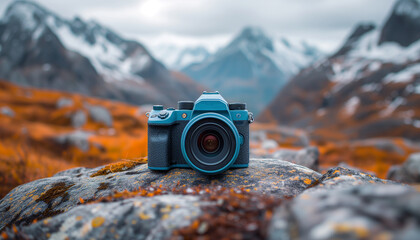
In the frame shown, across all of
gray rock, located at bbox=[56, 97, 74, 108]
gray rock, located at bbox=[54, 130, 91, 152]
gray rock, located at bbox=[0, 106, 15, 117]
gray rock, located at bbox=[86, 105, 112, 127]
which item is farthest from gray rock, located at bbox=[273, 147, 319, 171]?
gray rock, located at bbox=[56, 97, 74, 108]

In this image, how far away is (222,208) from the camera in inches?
103

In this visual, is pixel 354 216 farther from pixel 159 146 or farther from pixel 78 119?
pixel 78 119

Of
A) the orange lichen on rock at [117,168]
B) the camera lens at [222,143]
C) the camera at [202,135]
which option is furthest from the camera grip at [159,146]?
the orange lichen on rock at [117,168]

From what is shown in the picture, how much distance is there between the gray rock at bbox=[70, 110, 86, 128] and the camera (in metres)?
32.7

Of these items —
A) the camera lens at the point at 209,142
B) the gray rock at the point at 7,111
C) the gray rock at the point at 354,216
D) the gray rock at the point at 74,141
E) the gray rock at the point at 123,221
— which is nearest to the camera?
the gray rock at the point at 354,216

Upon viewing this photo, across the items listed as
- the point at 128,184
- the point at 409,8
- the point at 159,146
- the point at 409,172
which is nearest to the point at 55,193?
the point at 128,184

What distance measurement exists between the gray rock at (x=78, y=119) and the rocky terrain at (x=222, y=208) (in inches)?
1186

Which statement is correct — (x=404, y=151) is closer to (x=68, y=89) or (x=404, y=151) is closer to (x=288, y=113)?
(x=288, y=113)

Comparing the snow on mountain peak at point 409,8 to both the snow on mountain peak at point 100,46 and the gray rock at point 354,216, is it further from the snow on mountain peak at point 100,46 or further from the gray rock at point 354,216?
the gray rock at point 354,216

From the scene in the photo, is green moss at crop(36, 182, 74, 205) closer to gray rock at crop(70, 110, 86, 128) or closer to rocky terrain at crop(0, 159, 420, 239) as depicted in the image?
rocky terrain at crop(0, 159, 420, 239)

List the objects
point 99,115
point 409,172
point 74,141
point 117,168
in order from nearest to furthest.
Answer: point 117,168
point 409,172
point 74,141
point 99,115

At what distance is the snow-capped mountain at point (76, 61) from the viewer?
361 feet

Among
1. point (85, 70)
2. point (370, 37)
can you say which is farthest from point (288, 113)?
point (85, 70)

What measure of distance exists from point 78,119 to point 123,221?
33.9 m
